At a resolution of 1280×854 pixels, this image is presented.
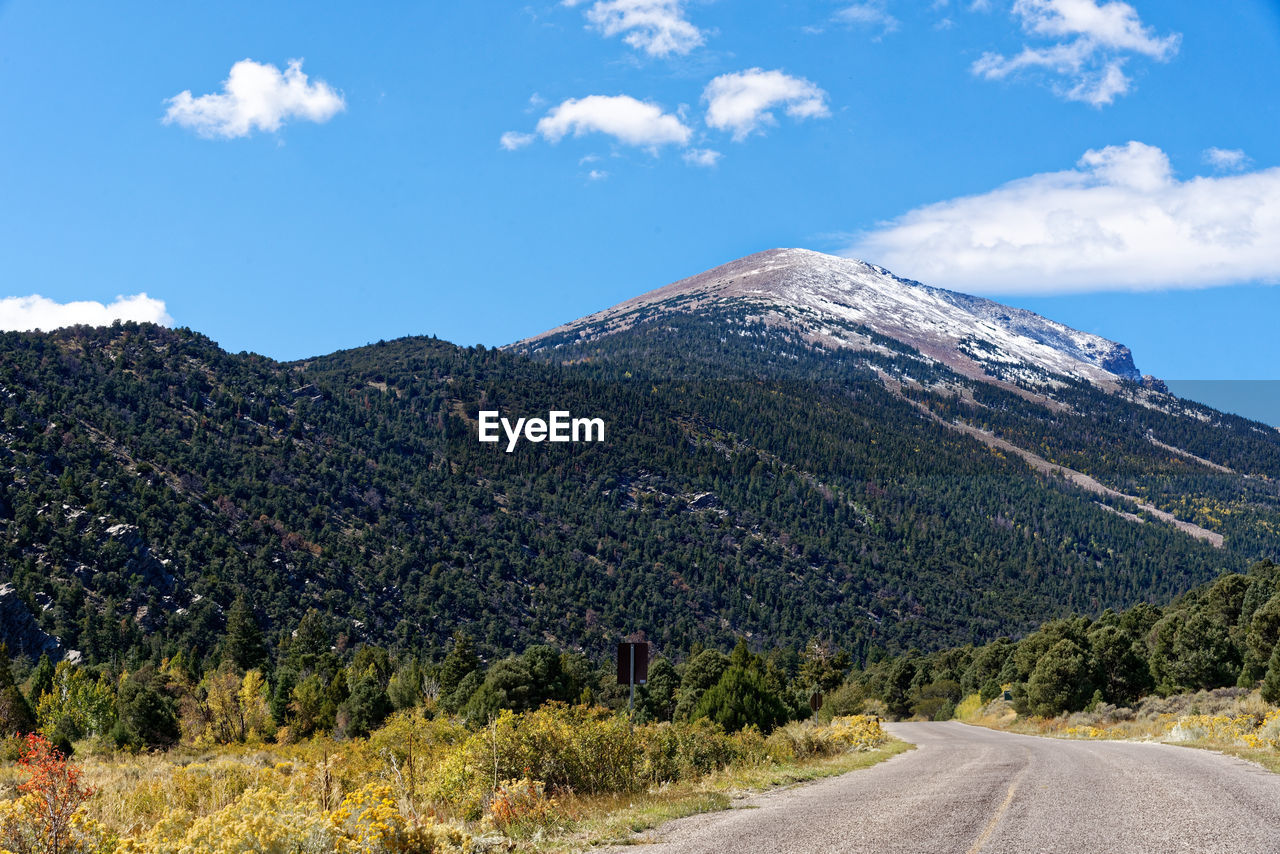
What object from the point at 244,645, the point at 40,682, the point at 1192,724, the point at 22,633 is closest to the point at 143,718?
the point at 40,682

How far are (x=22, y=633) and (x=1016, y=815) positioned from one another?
122473 millimetres

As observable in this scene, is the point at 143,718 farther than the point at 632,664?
Yes

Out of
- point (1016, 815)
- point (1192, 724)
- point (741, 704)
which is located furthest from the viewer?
point (741, 704)

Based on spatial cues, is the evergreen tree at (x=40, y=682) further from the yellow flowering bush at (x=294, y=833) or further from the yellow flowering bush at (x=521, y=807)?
the yellow flowering bush at (x=294, y=833)

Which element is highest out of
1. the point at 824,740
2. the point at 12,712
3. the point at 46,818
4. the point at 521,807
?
the point at 46,818

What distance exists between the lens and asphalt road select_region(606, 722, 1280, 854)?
33.2 feet

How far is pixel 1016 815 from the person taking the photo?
11867 millimetres

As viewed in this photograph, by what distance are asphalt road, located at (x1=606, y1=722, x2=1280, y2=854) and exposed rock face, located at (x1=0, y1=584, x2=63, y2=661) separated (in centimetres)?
11453

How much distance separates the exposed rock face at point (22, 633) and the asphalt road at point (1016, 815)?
114532 mm

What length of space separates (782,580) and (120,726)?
15169 centimetres

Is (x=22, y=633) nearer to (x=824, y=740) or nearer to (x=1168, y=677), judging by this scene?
(x=824, y=740)

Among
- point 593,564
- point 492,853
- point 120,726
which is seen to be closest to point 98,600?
point 120,726

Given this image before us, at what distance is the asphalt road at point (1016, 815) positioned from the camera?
1013cm

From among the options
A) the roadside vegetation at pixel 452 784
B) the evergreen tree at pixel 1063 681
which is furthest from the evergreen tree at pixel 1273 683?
the evergreen tree at pixel 1063 681
